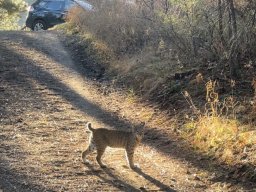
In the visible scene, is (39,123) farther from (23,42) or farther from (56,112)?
(23,42)

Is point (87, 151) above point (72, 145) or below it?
above

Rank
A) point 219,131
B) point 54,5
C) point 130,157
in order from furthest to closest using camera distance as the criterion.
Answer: point 54,5
point 219,131
point 130,157

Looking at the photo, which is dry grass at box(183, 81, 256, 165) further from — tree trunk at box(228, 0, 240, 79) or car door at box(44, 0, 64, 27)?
car door at box(44, 0, 64, 27)

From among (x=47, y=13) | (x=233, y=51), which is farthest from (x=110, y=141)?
(x=47, y=13)

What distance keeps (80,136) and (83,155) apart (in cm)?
120

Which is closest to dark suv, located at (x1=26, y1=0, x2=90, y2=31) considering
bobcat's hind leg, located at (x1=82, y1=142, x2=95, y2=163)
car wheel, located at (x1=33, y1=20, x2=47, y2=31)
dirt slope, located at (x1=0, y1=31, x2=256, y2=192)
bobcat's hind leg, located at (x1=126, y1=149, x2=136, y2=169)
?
car wheel, located at (x1=33, y1=20, x2=47, y2=31)

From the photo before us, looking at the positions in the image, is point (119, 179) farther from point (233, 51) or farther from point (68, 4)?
point (68, 4)

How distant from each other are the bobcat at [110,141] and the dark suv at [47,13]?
16.0 metres

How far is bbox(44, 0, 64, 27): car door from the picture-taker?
22862mm

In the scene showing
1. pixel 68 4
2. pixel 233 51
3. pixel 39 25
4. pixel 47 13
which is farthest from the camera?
pixel 39 25

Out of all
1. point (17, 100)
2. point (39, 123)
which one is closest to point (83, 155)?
point (39, 123)

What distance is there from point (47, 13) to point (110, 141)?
16851 mm

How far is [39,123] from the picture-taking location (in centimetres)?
898

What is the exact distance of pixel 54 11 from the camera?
22984mm
